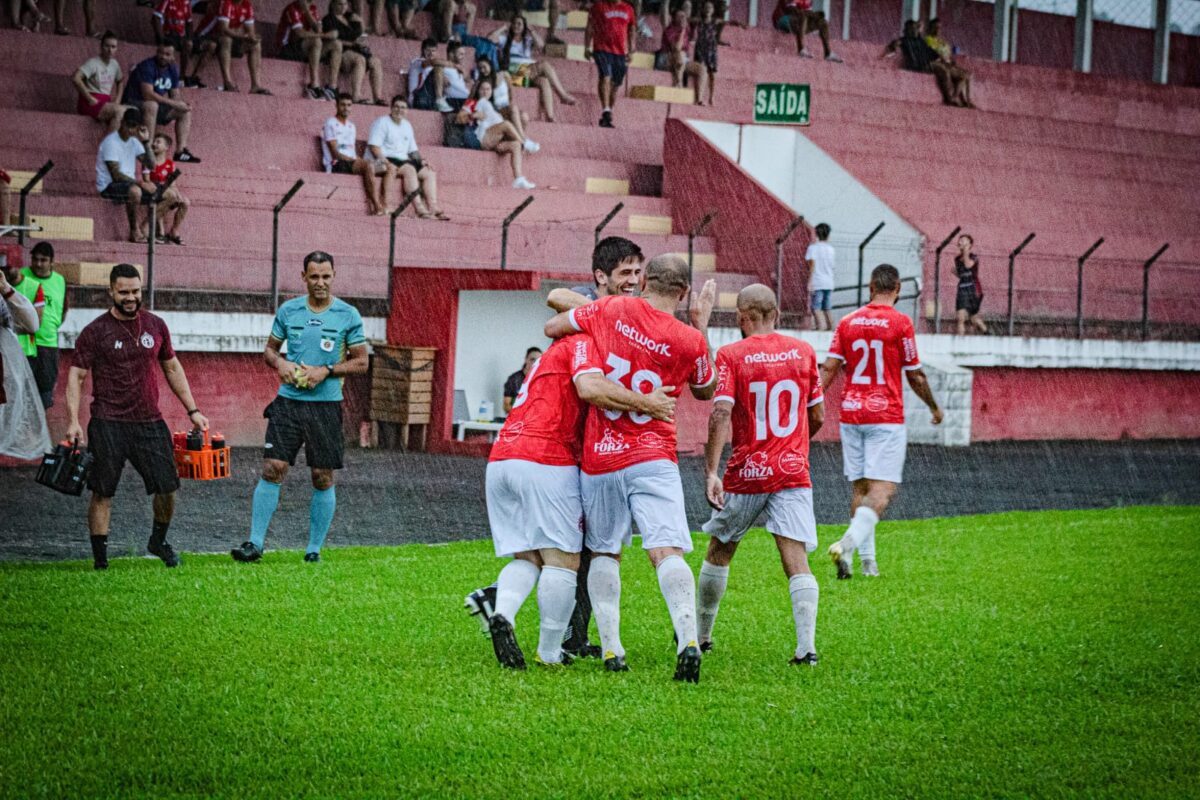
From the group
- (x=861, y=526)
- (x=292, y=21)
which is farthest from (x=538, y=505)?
(x=292, y=21)

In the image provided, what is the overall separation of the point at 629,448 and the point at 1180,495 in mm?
13080

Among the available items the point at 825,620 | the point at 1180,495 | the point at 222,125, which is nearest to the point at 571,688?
the point at 825,620

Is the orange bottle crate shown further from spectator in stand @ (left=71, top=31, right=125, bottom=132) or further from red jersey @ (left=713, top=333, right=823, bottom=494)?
spectator in stand @ (left=71, top=31, right=125, bottom=132)

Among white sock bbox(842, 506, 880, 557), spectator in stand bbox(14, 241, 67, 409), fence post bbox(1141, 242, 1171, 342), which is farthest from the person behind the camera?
fence post bbox(1141, 242, 1171, 342)

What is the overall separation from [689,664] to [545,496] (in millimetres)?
1012

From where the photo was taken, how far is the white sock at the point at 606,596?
769cm

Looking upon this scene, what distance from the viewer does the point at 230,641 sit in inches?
326

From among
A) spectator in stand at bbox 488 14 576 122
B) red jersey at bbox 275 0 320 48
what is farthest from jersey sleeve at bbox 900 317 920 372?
spectator in stand at bbox 488 14 576 122

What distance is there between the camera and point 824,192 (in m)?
28.1

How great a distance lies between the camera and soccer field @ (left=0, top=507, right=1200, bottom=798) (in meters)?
5.98

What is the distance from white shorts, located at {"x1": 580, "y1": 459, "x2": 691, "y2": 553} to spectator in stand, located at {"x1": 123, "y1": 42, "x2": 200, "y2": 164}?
52.7 feet

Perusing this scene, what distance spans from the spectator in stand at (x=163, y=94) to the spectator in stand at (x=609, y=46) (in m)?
7.78

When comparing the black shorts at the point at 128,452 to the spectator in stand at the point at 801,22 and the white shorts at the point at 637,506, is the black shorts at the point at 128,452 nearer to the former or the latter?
the white shorts at the point at 637,506

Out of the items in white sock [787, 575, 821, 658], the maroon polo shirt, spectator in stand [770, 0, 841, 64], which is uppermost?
spectator in stand [770, 0, 841, 64]
